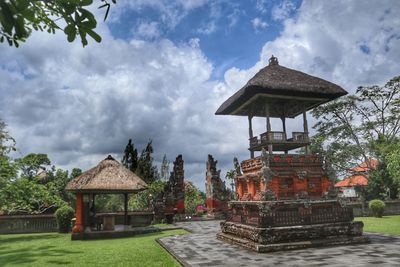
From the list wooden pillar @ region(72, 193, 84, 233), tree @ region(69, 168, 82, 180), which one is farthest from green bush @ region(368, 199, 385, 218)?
tree @ region(69, 168, 82, 180)

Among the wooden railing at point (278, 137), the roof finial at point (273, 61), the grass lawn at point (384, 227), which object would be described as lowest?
the grass lawn at point (384, 227)

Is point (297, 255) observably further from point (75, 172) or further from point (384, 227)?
point (75, 172)

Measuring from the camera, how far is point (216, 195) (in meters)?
28.2

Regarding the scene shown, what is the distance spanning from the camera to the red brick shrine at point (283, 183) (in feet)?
40.2

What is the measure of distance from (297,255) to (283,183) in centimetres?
651

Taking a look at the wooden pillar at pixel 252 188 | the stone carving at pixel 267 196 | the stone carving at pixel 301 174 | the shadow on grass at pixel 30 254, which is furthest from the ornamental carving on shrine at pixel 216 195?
the shadow on grass at pixel 30 254

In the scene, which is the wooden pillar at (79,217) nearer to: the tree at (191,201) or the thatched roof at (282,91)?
the thatched roof at (282,91)

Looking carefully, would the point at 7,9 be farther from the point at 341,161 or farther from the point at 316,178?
the point at 341,161

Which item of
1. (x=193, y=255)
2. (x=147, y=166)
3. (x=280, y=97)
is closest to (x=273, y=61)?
(x=280, y=97)

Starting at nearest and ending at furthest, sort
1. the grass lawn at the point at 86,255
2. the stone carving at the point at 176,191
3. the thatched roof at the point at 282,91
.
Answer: the grass lawn at the point at 86,255 → the thatched roof at the point at 282,91 → the stone carving at the point at 176,191

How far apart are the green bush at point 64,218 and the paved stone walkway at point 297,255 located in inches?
394

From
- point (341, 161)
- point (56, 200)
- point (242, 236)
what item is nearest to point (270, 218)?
point (242, 236)

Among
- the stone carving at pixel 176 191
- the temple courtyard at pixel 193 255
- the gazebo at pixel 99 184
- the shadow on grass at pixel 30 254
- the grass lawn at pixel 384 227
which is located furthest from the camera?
the stone carving at pixel 176 191

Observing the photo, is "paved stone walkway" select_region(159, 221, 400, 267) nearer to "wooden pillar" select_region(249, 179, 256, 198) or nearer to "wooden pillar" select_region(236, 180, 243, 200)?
"wooden pillar" select_region(249, 179, 256, 198)
